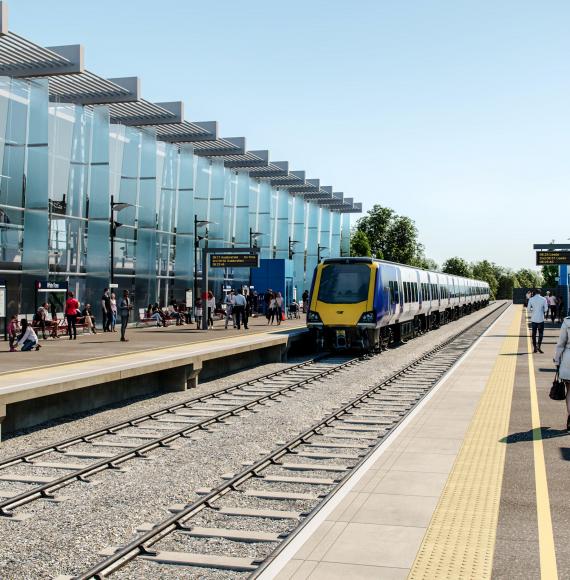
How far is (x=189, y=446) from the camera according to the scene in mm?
11266

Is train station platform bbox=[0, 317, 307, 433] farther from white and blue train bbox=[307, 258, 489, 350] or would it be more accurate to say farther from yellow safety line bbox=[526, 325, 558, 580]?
yellow safety line bbox=[526, 325, 558, 580]

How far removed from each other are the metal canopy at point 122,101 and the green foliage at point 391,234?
235ft

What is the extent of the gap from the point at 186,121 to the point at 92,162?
605 centimetres

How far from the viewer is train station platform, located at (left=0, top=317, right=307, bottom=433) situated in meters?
12.9

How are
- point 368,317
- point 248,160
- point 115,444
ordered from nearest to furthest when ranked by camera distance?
point 115,444
point 368,317
point 248,160

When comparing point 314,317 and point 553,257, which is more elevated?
point 553,257

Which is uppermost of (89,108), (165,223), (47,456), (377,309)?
(89,108)

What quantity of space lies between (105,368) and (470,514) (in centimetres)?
953

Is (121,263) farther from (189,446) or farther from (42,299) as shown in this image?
(189,446)

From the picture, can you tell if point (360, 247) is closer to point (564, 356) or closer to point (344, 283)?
point (344, 283)

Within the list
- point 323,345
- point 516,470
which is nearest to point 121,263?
point 323,345

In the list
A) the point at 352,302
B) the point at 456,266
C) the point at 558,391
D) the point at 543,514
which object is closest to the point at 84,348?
the point at 352,302

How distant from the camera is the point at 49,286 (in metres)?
27.0

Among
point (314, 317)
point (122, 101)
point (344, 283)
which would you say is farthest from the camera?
point (122, 101)
